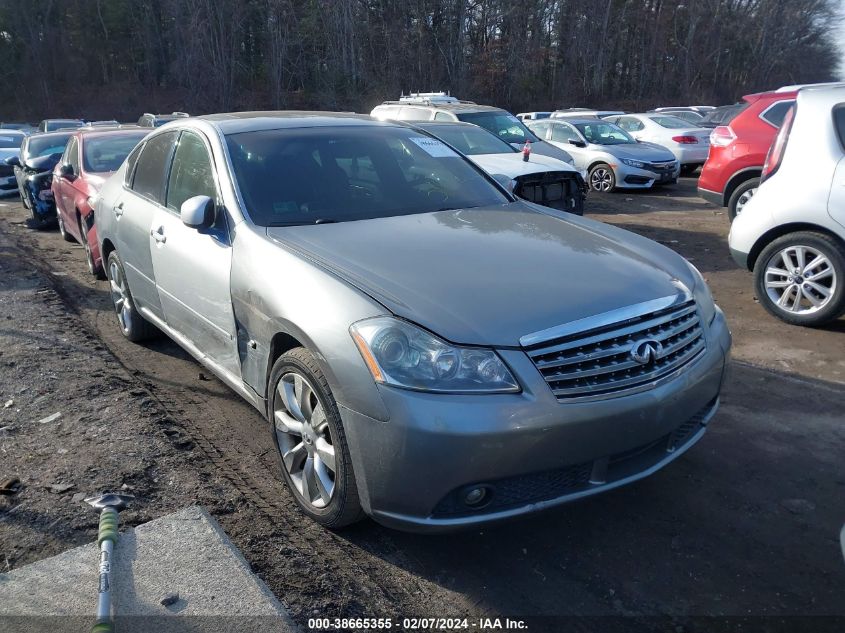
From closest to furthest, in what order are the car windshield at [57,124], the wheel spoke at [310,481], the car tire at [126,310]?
the wheel spoke at [310,481], the car tire at [126,310], the car windshield at [57,124]

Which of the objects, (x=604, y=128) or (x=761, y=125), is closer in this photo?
(x=761, y=125)

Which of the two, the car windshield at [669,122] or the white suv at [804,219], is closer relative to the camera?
the white suv at [804,219]

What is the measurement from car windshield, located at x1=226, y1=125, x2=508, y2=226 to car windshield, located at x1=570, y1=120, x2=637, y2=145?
1110cm

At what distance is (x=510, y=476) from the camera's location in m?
2.58

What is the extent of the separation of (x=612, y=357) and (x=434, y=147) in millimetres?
2392

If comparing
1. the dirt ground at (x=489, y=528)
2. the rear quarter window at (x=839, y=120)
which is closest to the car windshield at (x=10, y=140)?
the dirt ground at (x=489, y=528)

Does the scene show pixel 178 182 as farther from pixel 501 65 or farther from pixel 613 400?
pixel 501 65

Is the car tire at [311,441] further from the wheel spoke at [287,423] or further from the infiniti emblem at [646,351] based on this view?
the infiniti emblem at [646,351]

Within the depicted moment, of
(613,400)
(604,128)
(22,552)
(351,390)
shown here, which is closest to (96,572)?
(22,552)

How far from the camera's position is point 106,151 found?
887 centimetres

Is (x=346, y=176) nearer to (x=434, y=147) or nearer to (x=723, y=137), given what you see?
(x=434, y=147)

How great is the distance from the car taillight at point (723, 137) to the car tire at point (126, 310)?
7735mm

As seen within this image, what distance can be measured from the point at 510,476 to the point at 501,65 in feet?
153

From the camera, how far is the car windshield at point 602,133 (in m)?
14.9
